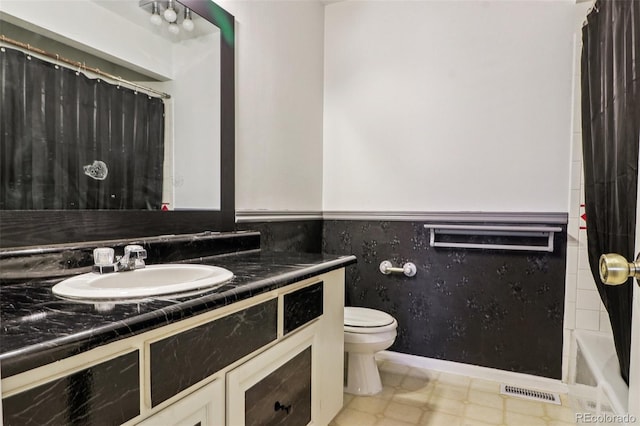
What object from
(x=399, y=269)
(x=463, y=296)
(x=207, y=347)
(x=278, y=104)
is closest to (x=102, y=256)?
(x=207, y=347)

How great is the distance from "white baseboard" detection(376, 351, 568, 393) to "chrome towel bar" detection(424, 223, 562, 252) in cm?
71

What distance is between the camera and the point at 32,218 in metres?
1.06

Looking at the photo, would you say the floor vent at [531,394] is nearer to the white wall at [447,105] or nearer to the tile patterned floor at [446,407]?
the tile patterned floor at [446,407]

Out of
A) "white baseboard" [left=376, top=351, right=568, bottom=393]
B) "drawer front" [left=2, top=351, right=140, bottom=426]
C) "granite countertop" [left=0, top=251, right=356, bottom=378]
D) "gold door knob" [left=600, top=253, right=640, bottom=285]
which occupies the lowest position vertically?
"white baseboard" [left=376, top=351, right=568, bottom=393]

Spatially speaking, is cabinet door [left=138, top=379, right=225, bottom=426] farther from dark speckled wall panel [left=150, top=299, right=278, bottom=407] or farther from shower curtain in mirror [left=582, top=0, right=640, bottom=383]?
shower curtain in mirror [left=582, top=0, right=640, bottom=383]

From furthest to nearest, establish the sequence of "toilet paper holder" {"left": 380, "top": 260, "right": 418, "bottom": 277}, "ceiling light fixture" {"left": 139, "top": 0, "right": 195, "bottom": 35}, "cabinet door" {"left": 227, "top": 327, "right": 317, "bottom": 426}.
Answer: "toilet paper holder" {"left": 380, "top": 260, "right": 418, "bottom": 277}, "ceiling light fixture" {"left": 139, "top": 0, "right": 195, "bottom": 35}, "cabinet door" {"left": 227, "top": 327, "right": 317, "bottom": 426}

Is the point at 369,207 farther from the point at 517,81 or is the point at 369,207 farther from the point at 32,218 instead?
the point at 32,218

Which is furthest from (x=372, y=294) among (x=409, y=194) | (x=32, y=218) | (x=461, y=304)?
(x=32, y=218)

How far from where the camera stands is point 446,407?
185 centimetres

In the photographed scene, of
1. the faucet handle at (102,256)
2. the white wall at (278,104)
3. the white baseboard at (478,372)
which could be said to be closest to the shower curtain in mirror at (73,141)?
the faucet handle at (102,256)

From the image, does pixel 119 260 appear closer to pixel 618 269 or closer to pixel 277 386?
pixel 277 386

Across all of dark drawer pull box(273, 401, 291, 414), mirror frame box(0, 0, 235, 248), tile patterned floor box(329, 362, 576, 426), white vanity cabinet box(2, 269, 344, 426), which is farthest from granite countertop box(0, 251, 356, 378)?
tile patterned floor box(329, 362, 576, 426)

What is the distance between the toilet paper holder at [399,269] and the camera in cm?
229

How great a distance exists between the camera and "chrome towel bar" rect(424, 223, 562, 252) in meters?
1.95
